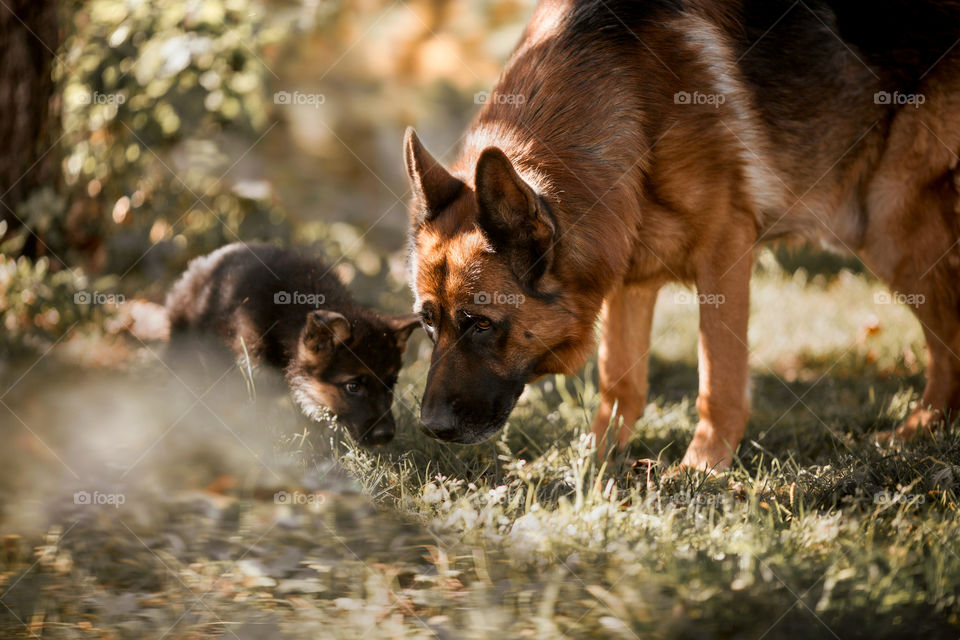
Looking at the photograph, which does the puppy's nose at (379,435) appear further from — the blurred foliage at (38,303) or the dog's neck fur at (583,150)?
the blurred foliage at (38,303)

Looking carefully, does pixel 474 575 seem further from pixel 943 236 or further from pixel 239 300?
pixel 943 236

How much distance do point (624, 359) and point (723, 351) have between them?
2.00 ft

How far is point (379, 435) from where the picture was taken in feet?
13.8

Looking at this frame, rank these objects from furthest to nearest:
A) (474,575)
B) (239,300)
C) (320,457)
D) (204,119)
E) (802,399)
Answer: (204,119) < (802,399) < (239,300) < (320,457) < (474,575)

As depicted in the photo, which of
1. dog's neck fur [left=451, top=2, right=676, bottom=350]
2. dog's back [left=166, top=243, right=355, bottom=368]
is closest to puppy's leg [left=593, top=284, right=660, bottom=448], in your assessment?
dog's neck fur [left=451, top=2, right=676, bottom=350]

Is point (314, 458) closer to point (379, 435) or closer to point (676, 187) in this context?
point (379, 435)

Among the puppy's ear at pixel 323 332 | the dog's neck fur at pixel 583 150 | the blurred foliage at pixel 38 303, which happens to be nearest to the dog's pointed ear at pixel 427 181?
the dog's neck fur at pixel 583 150

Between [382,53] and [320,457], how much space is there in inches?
325

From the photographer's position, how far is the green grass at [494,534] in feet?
8.54

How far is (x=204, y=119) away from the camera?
6273mm

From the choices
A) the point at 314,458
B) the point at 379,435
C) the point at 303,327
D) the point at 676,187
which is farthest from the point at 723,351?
the point at 303,327

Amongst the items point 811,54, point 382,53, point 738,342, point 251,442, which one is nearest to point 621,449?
point 738,342

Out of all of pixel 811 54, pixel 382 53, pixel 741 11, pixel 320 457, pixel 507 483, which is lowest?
pixel 507 483

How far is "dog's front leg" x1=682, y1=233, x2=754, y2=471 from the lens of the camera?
13.0 ft
